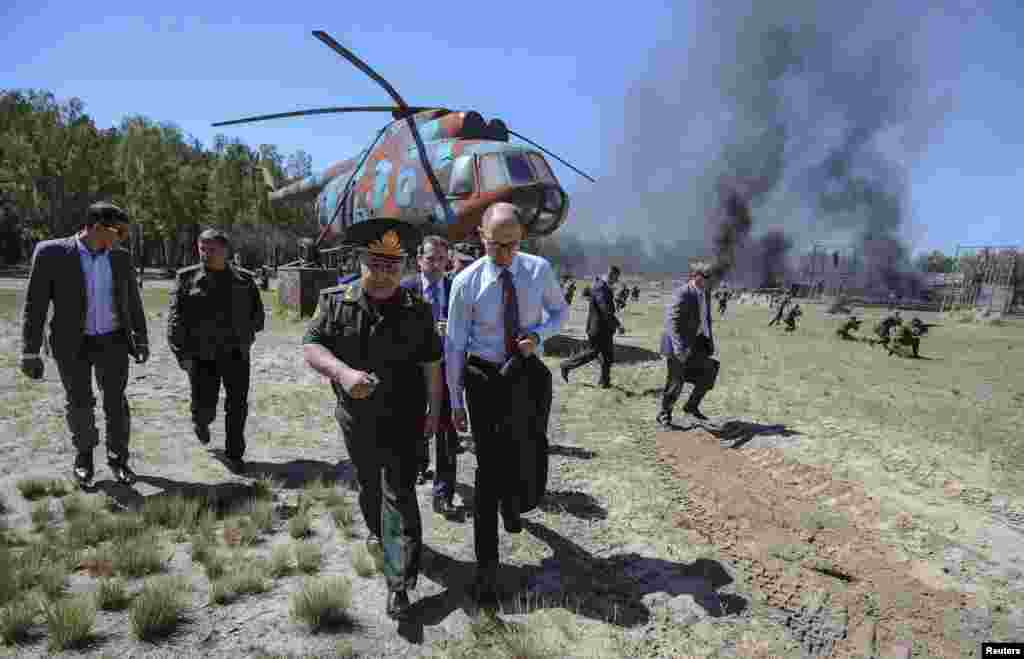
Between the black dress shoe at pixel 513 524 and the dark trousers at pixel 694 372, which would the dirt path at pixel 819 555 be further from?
→ the black dress shoe at pixel 513 524

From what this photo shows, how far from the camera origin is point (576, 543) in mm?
4039

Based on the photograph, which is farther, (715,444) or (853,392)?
(853,392)

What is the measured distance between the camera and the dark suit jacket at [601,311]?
8.85 metres

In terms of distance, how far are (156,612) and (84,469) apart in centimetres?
233

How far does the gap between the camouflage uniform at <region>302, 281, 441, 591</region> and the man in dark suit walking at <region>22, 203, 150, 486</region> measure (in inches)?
102

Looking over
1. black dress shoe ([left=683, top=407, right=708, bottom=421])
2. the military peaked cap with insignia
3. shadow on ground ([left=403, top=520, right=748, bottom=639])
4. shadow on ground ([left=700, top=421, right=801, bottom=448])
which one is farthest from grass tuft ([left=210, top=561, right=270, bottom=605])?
black dress shoe ([left=683, top=407, right=708, bottom=421])

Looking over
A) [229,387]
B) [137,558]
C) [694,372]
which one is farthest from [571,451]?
[137,558]

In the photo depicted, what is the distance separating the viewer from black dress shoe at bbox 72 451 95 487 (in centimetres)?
442

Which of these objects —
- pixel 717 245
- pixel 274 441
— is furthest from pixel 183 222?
pixel 717 245

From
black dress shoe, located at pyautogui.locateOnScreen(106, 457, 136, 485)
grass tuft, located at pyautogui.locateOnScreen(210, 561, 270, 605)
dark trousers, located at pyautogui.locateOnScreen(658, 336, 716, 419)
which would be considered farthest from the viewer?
dark trousers, located at pyautogui.locateOnScreen(658, 336, 716, 419)

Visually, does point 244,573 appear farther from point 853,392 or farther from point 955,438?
point 853,392

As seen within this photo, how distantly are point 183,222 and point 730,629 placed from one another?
53866 mm

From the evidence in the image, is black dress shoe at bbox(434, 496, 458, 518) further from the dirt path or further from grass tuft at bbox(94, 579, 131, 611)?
grass tuft at bbox(94, 579, 131, 611)

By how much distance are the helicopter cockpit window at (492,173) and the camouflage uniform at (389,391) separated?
7.76 metres
